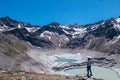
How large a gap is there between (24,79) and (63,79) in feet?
62.2

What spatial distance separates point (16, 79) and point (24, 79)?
2.59 metres

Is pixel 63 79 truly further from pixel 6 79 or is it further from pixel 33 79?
pixel 6 79

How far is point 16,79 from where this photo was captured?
10019cm

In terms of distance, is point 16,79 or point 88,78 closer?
point 88,78

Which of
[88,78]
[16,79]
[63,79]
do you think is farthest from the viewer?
[63,79]

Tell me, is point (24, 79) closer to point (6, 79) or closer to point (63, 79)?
point (6, 79)

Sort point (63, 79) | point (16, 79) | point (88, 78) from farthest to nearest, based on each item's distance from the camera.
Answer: point (63, 79) < point (16, 79) < point (88, 78)

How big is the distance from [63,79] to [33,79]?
16422mm

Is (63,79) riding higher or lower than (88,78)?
higher

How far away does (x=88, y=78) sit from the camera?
90375 millimetres

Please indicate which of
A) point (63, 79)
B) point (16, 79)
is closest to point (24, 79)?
point (16, 79)

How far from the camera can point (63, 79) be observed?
115 meters

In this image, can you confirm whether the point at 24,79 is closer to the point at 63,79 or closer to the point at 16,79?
the point at 16,79

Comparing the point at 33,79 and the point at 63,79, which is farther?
the point at 63,79
